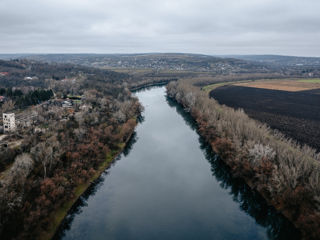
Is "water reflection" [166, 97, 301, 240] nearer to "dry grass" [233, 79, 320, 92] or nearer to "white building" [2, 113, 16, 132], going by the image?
"white building" [2, 113, 16, 132]

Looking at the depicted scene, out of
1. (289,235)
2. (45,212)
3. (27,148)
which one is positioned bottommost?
(289,235)

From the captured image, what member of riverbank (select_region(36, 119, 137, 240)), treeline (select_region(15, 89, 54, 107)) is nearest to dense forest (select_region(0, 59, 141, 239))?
riverbank (select_region(36, 119, 137, 240))

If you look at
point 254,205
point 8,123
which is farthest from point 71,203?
point 8,123

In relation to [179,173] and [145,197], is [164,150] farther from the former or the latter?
[145,197]

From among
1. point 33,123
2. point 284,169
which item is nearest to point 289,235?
point 284,169

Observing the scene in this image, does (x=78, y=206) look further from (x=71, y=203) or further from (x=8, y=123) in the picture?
(x=8, y=123)

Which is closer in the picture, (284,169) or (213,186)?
(284,169)

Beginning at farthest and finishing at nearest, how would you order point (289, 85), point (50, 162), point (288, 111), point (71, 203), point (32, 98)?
1. point (289, 85)
2. point (288, 111)
3. point (32, 98)
4. point (50, 162)
5. point (71, 203)
